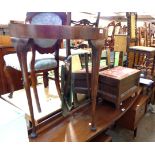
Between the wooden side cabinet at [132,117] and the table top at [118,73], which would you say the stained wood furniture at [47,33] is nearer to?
the table top at [118,73]

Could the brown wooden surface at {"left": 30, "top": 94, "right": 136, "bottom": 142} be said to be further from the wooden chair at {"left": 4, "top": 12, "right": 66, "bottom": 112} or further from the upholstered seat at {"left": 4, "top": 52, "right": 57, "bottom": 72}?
the upholstered seat at {"left": 4, "top": 52, "right": 57, "bottom": 72}

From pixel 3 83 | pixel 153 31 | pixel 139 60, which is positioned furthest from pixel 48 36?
pixel 153 31

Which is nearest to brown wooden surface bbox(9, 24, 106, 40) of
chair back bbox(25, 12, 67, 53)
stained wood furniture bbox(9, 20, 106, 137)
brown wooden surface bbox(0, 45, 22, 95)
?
stained wood furniture bbox(9, 20, 106, 137)

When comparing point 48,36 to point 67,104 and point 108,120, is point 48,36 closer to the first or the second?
point 67,104

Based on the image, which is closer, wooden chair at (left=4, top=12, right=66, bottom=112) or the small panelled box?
wooden chair at (left=4, top=12, right=66, bottom=112)

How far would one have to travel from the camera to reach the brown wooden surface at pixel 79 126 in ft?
3.56

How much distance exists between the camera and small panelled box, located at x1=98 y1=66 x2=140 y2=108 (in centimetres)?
145

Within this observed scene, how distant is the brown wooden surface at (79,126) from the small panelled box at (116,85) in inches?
4.0

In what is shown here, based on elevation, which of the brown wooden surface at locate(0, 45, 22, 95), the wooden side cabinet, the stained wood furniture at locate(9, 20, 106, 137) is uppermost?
the stained wood furniture at locate(9, 20, 106, 137)

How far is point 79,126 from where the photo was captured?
1219 mm

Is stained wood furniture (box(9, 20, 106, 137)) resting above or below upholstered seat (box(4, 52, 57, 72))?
above

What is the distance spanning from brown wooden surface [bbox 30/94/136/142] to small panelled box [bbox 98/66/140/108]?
4.0 inches

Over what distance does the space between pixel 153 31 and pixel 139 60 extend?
1.56 m

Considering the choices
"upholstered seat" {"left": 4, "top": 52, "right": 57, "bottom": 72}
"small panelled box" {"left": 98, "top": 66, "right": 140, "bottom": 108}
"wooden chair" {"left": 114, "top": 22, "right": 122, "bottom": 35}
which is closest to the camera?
"upholstered seat" {"left": 4, "top": 52, "right": 57, "bottom": 72}
